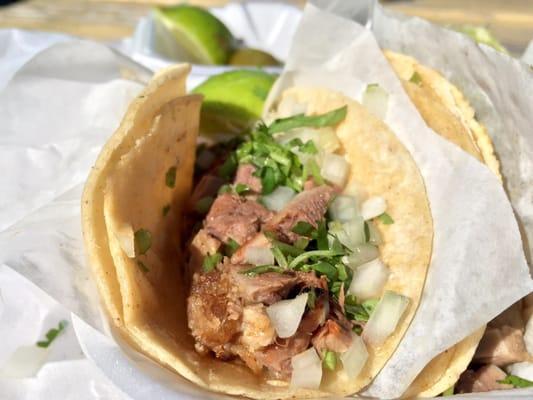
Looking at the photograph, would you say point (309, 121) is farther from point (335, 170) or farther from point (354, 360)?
point (354, 360)

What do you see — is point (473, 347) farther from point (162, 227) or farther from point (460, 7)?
point (460, 7)

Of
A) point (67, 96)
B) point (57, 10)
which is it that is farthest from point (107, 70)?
point (57, 10)

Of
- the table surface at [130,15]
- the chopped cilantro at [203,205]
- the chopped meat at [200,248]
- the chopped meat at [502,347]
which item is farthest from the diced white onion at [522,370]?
the table surface at [130,15]

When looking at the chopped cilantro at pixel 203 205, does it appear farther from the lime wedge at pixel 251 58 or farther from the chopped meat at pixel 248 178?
the lime wedge at pixel 251 58

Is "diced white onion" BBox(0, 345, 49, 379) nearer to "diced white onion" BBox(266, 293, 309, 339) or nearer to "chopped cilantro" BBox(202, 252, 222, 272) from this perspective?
"chopped cilantro" BBox(202, 252, 222, 272)

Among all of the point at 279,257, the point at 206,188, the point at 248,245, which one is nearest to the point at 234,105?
the point at 206,188

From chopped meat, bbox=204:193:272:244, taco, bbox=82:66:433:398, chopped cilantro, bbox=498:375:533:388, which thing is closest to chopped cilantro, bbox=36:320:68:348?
taco, bbox=82:66:433:398

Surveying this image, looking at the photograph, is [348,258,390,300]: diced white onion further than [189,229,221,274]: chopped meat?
No
